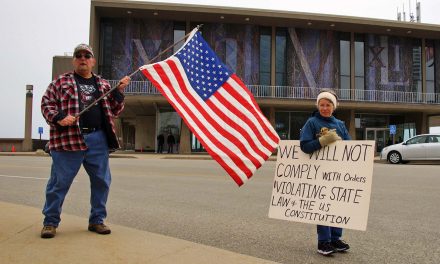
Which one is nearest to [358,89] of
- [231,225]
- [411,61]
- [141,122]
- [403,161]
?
[411,61]

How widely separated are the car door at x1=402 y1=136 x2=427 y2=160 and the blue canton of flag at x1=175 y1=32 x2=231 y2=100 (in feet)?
61.6

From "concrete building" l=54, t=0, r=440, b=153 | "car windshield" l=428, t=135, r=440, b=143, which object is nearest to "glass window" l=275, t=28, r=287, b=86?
"concrete building" l=54, t=0, r=440, b=153

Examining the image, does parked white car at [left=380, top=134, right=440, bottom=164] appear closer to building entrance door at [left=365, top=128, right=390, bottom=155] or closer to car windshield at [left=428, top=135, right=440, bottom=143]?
car windshield at [left=428, top=135, right=440, bottom=143]

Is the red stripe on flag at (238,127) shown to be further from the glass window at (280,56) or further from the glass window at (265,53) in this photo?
the glass window at (280,56)

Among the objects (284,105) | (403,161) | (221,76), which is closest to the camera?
(221,76)

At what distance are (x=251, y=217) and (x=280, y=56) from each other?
94.9ft

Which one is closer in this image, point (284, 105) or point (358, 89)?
point (284, 105)

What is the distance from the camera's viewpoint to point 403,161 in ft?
70.9

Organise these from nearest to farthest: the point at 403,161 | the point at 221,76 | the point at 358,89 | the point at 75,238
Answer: the point at 75,238 < the point at 221,76 < the point at 403,161 < the point at 358,89

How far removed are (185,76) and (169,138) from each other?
27.0 meters

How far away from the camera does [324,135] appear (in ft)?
13.4

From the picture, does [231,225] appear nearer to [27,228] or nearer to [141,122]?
[27,228]

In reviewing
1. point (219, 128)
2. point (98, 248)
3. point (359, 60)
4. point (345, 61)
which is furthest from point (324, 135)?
point (359, 60)

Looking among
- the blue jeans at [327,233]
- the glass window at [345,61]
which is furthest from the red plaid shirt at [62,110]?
the glass window at [345,61]
